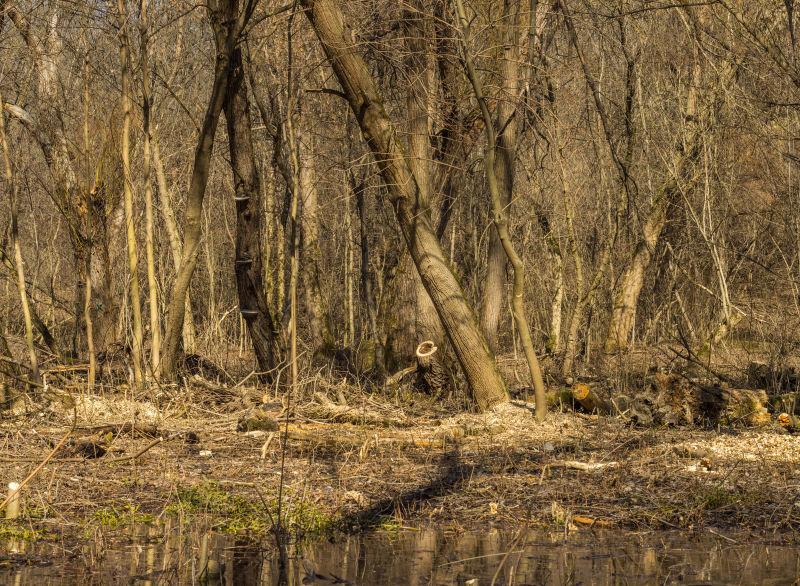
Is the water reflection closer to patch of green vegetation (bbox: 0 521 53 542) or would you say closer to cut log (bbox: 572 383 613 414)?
patch of green vegetation (bbox: 0 521 53 542)

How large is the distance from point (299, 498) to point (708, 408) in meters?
5.53

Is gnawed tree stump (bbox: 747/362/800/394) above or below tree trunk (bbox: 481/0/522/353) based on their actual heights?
below

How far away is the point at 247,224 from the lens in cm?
1250

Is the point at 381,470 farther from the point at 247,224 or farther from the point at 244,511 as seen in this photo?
the point at 247,224

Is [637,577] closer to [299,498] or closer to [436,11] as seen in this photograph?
[299,498]

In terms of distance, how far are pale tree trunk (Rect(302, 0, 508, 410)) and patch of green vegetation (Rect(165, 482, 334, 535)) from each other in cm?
445

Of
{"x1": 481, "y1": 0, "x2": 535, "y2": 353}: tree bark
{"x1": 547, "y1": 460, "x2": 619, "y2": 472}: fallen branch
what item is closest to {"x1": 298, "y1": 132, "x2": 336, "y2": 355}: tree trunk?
{"x1": 481, "y1": 0, "x2": 535, "y2": 353}: tree bark

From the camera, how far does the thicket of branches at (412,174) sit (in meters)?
10.7

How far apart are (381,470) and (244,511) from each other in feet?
5.21

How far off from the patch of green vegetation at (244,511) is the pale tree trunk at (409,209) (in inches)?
175

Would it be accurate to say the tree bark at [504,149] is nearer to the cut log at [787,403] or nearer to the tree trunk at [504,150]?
the tree trunk at [504,150]

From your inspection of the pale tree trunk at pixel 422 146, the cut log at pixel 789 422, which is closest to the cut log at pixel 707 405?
the cut log at pixel 789 422

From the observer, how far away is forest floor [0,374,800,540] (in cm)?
605

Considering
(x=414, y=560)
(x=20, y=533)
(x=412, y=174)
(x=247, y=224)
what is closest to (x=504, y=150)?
(x=412, y=174)
